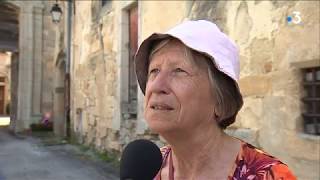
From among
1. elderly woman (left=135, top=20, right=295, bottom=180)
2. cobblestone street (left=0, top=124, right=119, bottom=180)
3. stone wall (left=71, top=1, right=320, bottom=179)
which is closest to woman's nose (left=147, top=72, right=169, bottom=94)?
elderly woman (left=135, top=20, right=295, bottom=180)

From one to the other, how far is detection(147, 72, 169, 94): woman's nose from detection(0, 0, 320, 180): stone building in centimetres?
260

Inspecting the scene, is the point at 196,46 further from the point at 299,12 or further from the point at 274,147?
the point at 274,147

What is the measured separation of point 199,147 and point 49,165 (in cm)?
734

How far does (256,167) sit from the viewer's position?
1.09 m

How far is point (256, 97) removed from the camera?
414cm

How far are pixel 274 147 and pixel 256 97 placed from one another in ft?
1.75

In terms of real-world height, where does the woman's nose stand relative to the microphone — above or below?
above

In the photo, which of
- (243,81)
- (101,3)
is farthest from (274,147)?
(101,3)

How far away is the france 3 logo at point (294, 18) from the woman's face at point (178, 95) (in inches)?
106

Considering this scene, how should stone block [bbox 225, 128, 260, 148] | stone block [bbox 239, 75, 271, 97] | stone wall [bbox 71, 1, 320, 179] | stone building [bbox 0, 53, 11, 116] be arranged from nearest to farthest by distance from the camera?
stone wall [bbox 71, 1, 320, 179], stone block [bbox 239, 75, 271, 97], stone block [bbox 225, 128, 260, 148], stone building [bbox 0, 53, 11, 116]

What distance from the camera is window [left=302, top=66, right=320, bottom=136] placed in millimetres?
3609

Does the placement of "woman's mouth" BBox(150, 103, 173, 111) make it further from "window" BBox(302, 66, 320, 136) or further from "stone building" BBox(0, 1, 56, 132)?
"stone building" BBox(0, 1, 56, 132)

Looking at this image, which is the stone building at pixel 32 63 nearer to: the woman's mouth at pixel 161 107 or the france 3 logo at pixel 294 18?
the france 3 logo at pixel 294 18

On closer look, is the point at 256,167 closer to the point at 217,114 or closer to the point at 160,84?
the point at 217,114
